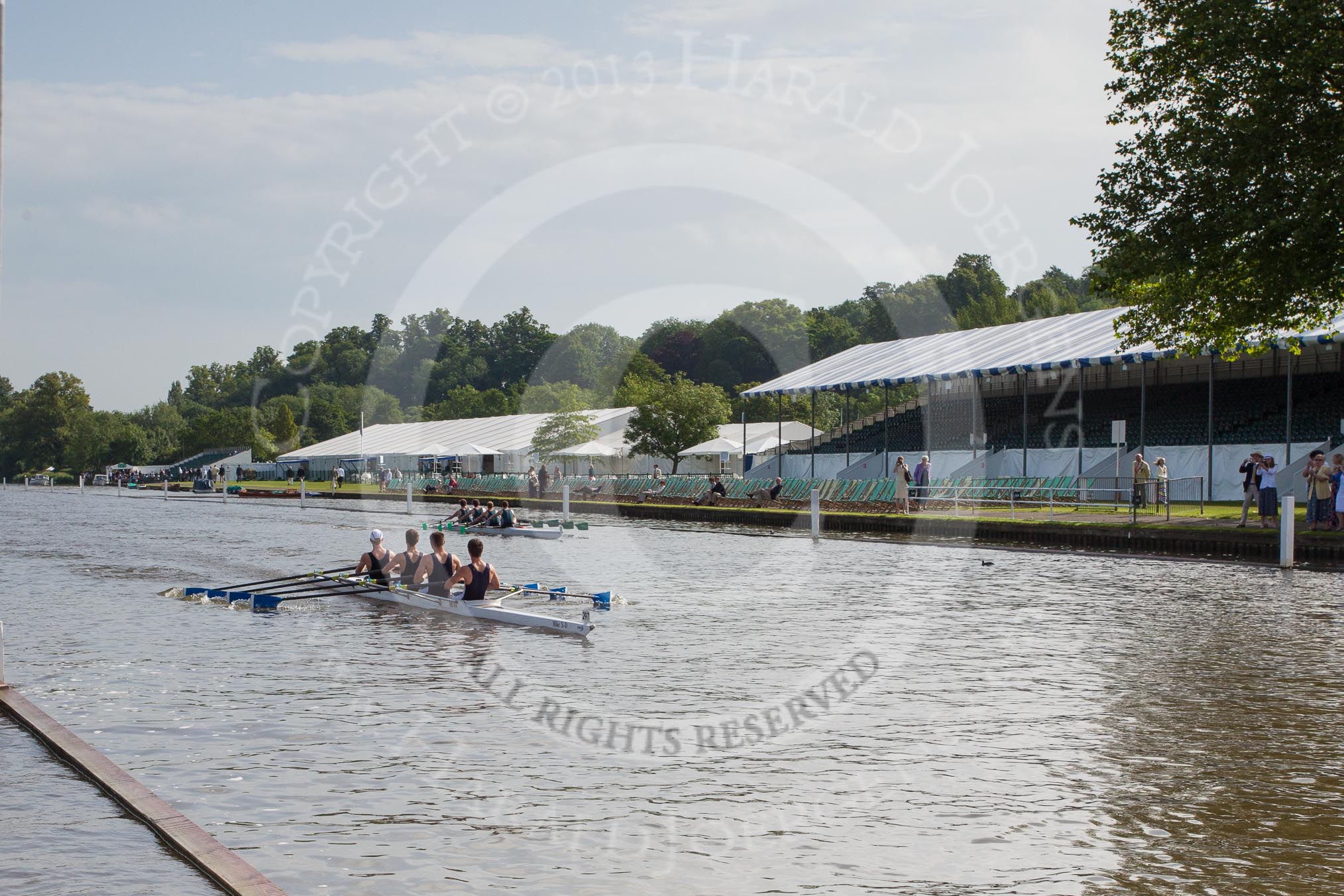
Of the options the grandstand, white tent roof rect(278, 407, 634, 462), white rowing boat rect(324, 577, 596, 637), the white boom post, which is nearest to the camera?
white rowing boat rect(324, 577, 596, 637)

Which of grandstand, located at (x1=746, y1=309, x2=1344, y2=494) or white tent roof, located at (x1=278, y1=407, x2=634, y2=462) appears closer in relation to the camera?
grandstand, located at (x1=746, y1=309, x2=1344, y2=494)

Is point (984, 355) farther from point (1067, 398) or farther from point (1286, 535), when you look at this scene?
point (1286, 535)

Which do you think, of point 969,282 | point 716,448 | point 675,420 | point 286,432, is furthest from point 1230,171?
point 286,432

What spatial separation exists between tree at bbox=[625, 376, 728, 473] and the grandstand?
824cm

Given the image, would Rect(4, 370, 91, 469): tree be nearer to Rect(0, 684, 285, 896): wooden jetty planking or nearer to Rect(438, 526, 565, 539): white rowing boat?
Rect(438, 526, 565, 539): white rowing boat

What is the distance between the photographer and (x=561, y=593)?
19.8m

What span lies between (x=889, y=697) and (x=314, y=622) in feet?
33.0

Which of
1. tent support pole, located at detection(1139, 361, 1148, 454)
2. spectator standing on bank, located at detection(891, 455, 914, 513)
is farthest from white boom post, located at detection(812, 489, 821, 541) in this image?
tent support pole, located at detection(1139, 361, 1148, 454)

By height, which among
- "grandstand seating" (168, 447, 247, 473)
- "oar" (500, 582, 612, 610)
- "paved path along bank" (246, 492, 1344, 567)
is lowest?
"oar" (500, 582, 612, 610)

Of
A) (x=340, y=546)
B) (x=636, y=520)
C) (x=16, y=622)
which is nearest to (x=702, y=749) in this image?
(x=16, y=622)

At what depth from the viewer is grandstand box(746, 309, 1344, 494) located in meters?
41.8

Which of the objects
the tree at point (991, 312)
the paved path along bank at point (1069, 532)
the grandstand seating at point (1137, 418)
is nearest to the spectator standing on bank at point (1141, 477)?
the paved path along bank at point (1069, 532)

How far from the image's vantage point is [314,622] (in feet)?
61.2

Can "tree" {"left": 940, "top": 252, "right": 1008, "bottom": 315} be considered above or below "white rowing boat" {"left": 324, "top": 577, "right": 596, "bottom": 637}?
above
